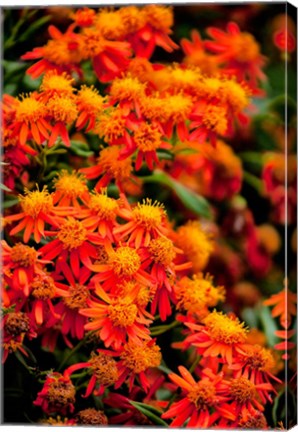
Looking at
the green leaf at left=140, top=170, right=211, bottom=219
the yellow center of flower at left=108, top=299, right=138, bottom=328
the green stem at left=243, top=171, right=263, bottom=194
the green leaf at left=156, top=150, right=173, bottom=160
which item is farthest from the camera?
the green stem at left=243, top=171, right=263, bottom=194

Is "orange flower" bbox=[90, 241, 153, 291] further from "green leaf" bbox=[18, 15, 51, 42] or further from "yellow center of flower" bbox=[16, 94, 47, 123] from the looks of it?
"green leaf" bbox=[18, 15, 51, 42]

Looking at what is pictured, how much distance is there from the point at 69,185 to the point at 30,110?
0.12 meters

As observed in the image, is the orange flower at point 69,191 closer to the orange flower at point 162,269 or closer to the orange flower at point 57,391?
the orange flower at point 162,269

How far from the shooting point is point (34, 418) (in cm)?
166

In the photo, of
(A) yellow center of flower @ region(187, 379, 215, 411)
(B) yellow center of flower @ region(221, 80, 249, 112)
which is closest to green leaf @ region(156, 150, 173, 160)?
(B) yellow center of flower @ region(221, 80, 249, 112)

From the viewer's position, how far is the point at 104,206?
1578 mm

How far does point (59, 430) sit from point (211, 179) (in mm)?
557

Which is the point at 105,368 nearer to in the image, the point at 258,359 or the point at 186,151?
the point at 258,359

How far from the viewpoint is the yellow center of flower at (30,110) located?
160 centimetres

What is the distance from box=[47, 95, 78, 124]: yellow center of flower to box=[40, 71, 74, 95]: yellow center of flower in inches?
0.5

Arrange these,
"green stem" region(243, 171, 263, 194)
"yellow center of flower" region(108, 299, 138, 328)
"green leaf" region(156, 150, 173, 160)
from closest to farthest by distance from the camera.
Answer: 1. "yellow center of flower" region(108, 299, 138, 328)
2. "green leaf" region(156, 150, 173, 160)
3. "green stem" region(243, 171, 263, 194)

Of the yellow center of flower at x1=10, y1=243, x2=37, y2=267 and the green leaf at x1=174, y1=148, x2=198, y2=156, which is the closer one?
the yellow center of flower at x1=10, y1=243, x2=37, y2=267

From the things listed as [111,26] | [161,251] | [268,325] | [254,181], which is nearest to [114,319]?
[161,251]

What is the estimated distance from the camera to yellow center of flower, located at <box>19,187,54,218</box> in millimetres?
1581
